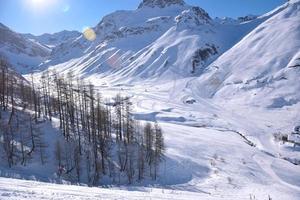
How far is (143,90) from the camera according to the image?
195 metres

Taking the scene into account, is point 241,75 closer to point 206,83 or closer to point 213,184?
point 206,83

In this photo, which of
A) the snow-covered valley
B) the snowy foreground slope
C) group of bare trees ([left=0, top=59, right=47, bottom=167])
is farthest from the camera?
group of bare trees ([left=0, top=59, right=47, bottom=167])

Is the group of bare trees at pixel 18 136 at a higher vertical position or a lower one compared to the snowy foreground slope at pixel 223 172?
higher

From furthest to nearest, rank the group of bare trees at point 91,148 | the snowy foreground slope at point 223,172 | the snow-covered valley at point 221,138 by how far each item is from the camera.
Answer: the group of bare trees at point 91,148
the snowy foreground slope at point 223,172
the snow-covered valley at point 221,138

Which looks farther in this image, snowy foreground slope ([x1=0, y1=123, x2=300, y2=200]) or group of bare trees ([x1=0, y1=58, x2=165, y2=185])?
group of bare trees ([x1=0, y1=58, x2=165, y2=185])

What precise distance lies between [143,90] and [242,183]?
13940cm

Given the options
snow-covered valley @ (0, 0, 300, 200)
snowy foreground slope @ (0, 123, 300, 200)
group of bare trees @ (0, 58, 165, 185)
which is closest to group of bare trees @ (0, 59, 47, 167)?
group of bare trees @ (0, 58, 165, 185)

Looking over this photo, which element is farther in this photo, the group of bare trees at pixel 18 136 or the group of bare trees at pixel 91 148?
the group of bare trees at pixel 91 148

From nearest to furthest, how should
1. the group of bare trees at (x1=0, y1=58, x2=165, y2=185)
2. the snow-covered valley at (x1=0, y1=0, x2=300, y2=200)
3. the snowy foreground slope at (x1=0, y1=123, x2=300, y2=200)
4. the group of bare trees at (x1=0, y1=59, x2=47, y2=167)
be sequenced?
the snow-covered valley at (x1=0, y1=0, x2=300, y2=200)
the snowy foreground slope at (x1=0, y1=123, x2=300, y2=200)
the group of bare trees at (x1=0, y1=59, x2=47, y2=167)
the group of bare trees at (x1=0, y1=58, x2=165, y2=185)

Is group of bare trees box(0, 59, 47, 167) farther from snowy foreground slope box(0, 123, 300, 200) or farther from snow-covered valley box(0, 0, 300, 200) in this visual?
snowy foreground slope box(0, 123, 300, 200)

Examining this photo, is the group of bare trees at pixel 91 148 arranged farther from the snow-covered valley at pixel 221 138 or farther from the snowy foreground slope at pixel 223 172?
the snowy foreground slope at pixel 223 172

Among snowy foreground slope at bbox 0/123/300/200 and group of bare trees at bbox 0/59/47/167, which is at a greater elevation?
group of bare trees at bbox 0/59/47/167

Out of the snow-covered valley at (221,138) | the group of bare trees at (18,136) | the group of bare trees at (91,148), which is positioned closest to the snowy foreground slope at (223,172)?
the snow-covered valley at (221,138)

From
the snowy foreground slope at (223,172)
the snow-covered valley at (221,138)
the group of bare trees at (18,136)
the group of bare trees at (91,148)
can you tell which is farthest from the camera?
the group of bare trees at (91,148)
